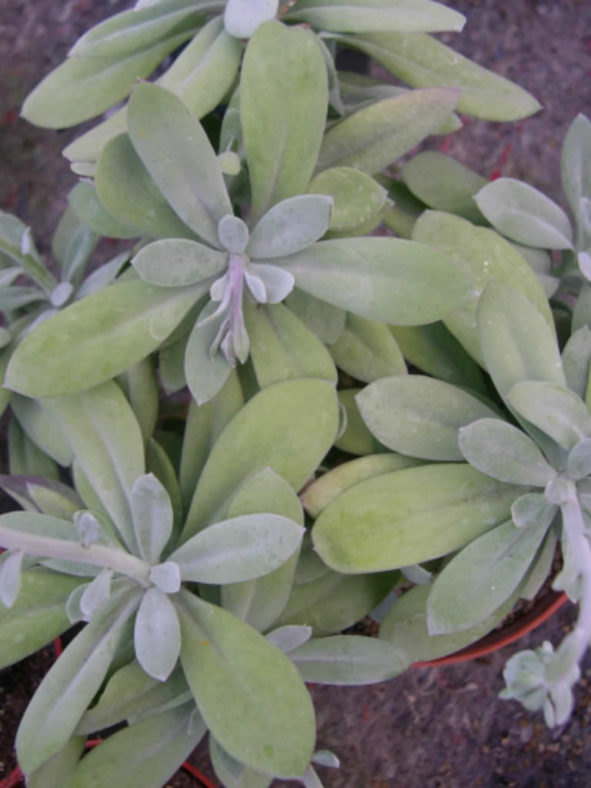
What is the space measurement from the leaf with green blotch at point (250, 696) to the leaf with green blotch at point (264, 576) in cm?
5

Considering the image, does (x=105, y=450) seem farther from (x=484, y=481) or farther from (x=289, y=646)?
(x=484, y=481)

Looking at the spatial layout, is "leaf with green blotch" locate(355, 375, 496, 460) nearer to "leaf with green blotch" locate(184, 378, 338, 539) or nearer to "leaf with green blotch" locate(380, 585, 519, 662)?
"leaf with green blotch" locate(184, 378, 338, 539)

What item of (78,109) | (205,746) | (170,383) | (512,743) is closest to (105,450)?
(170,383)

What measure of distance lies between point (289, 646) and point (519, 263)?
0.49m

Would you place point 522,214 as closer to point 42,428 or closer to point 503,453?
point 503,453

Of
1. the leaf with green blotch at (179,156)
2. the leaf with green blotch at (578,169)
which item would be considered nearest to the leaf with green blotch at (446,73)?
the leaf with green blotch at (578,169)

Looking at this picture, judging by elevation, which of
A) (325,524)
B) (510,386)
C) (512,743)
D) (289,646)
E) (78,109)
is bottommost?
(512,743)

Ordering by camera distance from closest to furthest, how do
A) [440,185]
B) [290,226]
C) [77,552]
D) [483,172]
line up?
[77,552] < [290,226] < [440,185] < [483,172]

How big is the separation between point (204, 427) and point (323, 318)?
0.60 feet

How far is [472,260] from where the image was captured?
0.83 metres

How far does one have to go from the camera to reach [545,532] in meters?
0.79

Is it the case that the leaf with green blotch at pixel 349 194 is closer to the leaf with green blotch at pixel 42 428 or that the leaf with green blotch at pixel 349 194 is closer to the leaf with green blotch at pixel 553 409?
the leaf with green blotch at pixel 553 409

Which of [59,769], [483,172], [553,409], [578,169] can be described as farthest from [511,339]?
[483,172]

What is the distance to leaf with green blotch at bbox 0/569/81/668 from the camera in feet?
2.57
